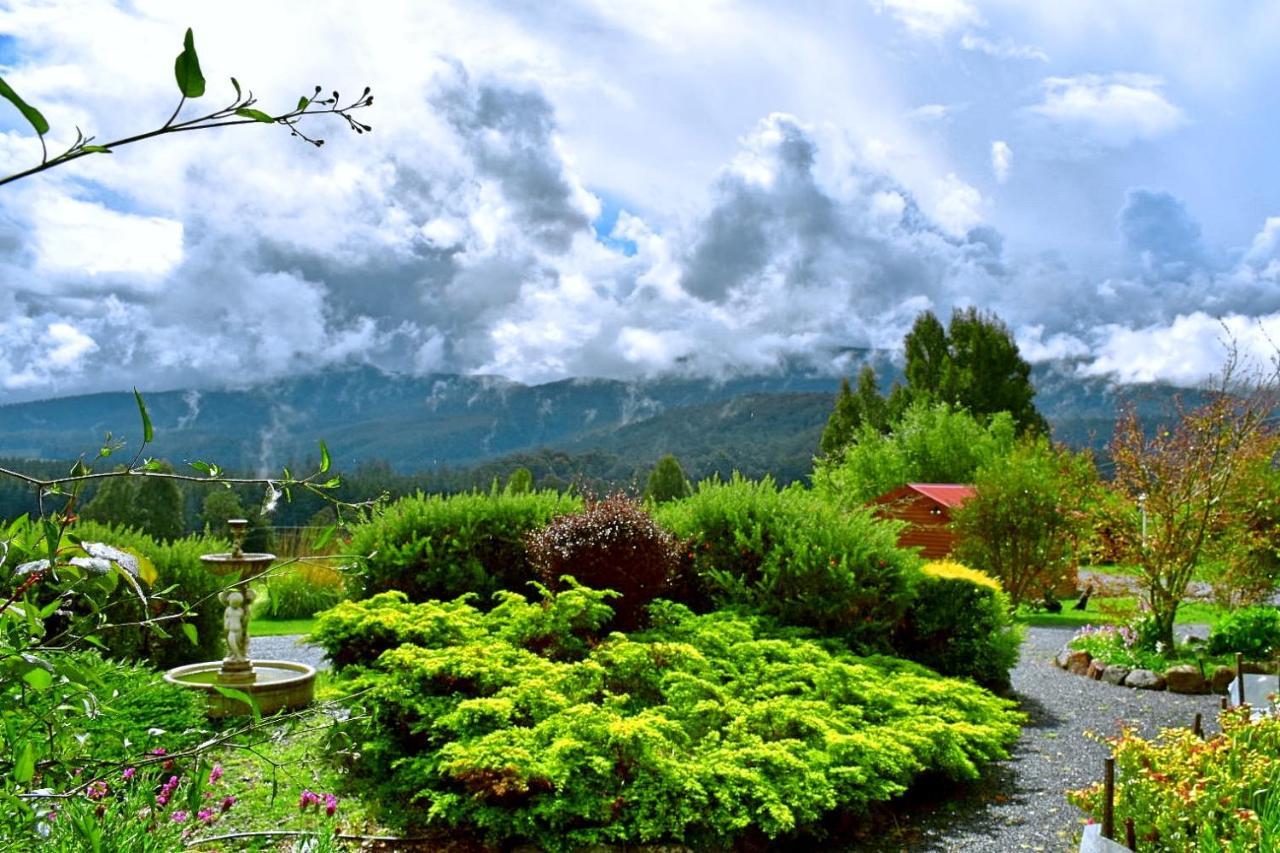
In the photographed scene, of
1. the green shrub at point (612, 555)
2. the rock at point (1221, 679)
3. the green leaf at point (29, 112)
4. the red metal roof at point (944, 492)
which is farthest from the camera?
the red metal roof at point (944, 492)

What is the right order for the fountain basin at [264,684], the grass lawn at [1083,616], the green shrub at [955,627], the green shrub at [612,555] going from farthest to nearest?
the grass lawn at [1083,616] < the green shrub at [955,627] < the green shrub at [612,555] < the fountain basin at [264,684]

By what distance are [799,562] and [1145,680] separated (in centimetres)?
440

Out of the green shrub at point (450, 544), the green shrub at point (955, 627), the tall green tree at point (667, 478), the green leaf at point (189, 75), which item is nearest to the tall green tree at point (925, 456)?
the tall green tree at point (667, 478)

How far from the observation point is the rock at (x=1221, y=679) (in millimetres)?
10062

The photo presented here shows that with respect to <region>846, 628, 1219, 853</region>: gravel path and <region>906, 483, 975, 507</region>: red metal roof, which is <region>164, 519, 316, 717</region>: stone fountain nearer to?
<region>846, 628, 1219, 853</region>: gravel path

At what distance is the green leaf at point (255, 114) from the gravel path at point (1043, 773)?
201 inches

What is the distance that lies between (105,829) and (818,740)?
387 centimetres

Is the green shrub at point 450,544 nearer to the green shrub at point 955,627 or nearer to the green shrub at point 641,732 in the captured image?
the green shrub at point 641,732

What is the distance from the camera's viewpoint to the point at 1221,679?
1012 cm

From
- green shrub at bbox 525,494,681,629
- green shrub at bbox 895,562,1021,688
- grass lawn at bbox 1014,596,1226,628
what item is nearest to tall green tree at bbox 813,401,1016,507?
grass lawn at bbox 1014,596,1226,628

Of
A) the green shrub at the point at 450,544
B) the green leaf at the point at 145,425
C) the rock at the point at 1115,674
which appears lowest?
the rock at the point at 1115,674

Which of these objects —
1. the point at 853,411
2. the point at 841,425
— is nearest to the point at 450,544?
the point at 841,425

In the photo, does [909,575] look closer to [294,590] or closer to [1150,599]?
[1150,599]

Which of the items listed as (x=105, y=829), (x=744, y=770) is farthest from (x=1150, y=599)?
(x=105, y=829)
